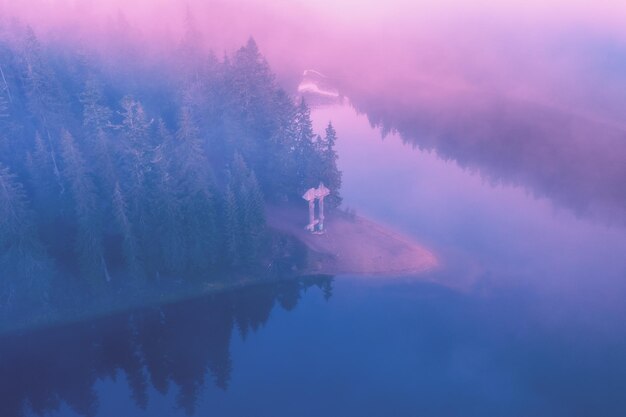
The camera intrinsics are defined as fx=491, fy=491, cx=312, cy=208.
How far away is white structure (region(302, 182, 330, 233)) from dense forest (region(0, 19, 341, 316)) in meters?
1.90

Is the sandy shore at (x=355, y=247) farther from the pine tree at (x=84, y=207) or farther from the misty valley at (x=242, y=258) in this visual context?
the pine tree at (x=84, y=207)

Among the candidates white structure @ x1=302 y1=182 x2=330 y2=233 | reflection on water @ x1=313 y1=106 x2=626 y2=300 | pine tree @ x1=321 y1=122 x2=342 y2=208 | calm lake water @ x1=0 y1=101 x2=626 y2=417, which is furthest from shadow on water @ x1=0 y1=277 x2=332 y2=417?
reflection on water @ x1=313 y1=106 x2=626 y2=300

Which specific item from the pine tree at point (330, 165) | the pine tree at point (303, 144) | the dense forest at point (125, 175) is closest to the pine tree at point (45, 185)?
the dense forest at point (125, 175)

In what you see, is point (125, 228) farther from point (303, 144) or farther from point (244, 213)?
point (303, 144)

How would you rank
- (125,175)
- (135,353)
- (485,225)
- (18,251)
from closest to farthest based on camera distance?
1. (18,251)
2. (135,353)
3. (125,175)
4. (485,225)

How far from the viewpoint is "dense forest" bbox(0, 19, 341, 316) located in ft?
126

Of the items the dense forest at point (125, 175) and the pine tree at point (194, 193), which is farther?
the pine tree at point (194, 193)

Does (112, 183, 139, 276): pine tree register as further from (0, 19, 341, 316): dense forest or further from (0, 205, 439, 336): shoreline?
(0, 205, 439, 336): shoreline

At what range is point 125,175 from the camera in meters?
41.2

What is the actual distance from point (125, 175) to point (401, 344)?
88.1 feet

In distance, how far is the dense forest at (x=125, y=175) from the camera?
38531mm

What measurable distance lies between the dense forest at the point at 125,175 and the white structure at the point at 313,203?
1903 millimetres

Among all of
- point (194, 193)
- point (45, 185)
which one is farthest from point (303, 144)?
point (45, 185)

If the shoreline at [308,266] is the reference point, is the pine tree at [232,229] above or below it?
above
